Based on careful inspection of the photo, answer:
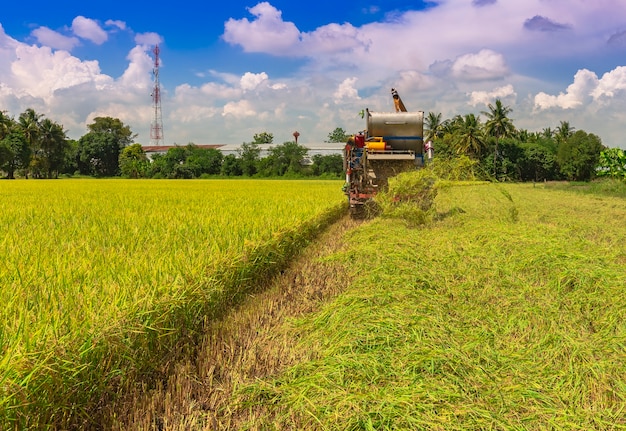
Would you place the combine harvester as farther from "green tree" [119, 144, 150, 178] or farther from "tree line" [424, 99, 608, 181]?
"green tree" [119, 144, 150, 178]

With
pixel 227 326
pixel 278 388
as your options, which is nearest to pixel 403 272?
pixel 227 326

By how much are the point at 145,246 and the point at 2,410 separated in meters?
2.47

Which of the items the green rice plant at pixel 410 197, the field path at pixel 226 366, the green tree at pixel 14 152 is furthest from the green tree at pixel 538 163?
the green tree at pixel 14 152

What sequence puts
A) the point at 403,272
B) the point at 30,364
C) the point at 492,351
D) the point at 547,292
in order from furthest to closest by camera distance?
1. the point at 403,272
2. the point at 547,292
3. the point at 492,351
4. the point at 30,364

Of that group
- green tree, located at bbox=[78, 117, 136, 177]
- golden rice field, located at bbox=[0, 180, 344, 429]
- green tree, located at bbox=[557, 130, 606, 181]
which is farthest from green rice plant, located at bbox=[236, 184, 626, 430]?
green tree, located at bbox=[78, 117, 136, 177]

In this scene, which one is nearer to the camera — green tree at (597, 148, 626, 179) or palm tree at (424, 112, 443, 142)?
green tree at (597, 148, 626, 179)

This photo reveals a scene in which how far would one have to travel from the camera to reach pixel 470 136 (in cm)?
4253

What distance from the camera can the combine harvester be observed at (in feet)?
27.8

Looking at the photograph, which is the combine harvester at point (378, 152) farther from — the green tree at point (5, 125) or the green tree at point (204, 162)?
the green tree at point (5, 125)

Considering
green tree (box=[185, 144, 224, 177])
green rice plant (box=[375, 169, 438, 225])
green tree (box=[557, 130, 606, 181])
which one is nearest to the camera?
green rice plant (box=[375, 169, 438, 225])

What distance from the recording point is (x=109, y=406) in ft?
6.48

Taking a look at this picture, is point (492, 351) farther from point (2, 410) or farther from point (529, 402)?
point (2, 410)

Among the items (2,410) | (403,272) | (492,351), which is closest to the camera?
(2,410)

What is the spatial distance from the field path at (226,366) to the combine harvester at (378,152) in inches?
184
